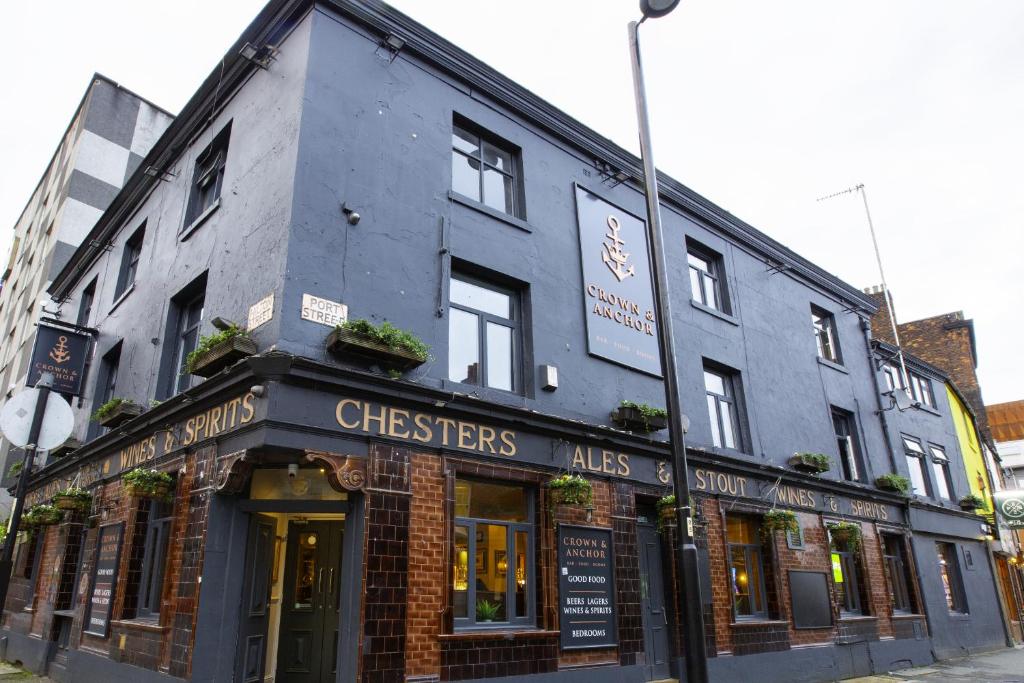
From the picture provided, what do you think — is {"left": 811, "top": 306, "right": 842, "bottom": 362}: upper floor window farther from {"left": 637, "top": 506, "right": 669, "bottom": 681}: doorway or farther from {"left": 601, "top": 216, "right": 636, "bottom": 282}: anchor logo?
{"left": 637, "top": 506, "right": 669, "bottom": 681}: doorway

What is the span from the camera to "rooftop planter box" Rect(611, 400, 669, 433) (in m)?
11.6

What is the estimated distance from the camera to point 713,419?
47.0 ft

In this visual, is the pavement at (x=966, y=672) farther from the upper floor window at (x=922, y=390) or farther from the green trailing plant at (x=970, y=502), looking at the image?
the upper floor window at (x=922, y=390)

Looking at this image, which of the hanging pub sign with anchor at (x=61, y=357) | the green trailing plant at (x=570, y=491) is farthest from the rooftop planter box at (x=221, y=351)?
the hanging pub sign with anchor at (x=61, y=357)

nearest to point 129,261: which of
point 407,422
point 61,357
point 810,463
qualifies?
point 61,357

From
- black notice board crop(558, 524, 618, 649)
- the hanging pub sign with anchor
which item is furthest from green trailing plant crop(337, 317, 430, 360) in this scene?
the hanging pub sign with anchor

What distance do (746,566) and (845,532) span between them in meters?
3.41

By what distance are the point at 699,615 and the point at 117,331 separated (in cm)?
1285

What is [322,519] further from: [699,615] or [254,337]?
[699,615]

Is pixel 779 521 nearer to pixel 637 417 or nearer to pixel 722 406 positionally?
pixel 722 406

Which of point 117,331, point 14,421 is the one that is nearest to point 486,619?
point 14,421

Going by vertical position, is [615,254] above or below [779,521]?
above

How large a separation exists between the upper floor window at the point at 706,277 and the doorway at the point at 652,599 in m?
5.77

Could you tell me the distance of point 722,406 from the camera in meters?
14.8
